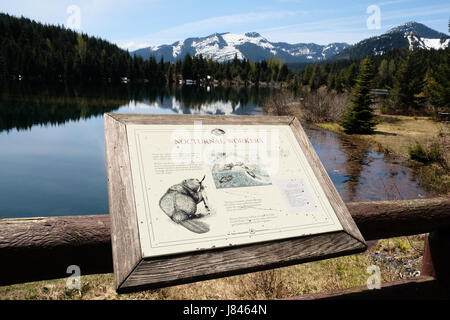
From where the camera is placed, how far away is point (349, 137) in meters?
22.9

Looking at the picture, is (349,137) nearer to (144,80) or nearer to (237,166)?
(237,166)

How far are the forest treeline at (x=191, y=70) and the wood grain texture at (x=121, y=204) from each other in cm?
3459

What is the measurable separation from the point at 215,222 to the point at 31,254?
88cm

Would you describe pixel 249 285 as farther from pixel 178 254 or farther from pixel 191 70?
pixel 191 70

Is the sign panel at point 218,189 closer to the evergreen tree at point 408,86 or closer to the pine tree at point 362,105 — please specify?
the pine tree at point 362,105

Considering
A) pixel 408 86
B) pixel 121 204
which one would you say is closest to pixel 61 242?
pixel 121 204

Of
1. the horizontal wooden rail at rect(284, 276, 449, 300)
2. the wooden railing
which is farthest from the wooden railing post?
the wooden railing

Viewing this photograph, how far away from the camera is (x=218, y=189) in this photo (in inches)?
64.3

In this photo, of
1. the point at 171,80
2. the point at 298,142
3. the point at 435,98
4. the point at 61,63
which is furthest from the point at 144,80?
the point at 298,142

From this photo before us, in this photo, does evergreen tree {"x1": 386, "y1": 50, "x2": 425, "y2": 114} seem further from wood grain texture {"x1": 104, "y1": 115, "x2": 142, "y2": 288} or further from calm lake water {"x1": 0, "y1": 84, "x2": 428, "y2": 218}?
wood grain texture {"x1": 104, "y1": 115, "x2": 142, "y2": 288}

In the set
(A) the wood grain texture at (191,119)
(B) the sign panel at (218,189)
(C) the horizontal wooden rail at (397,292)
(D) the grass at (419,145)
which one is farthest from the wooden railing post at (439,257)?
(D) the grass at (419,145)

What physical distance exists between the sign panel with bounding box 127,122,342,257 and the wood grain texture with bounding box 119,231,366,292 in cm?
4

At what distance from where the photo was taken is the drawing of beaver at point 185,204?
1.45 m

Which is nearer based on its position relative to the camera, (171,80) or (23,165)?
(23,165)
